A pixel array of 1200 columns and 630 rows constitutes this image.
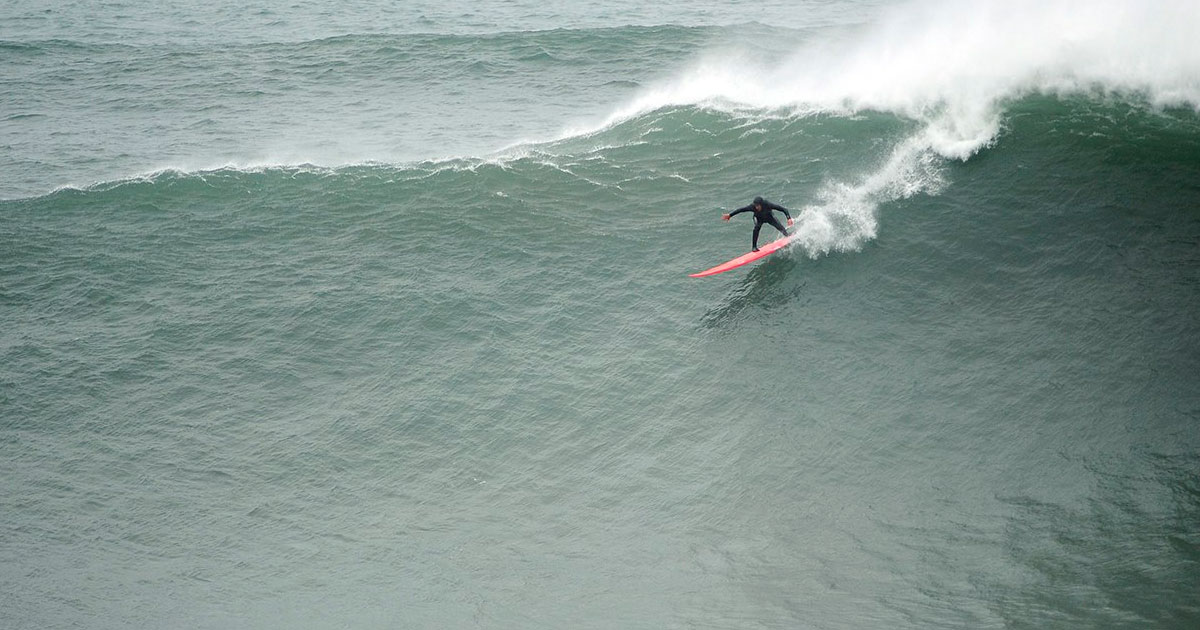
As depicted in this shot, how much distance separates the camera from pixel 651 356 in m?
21.6

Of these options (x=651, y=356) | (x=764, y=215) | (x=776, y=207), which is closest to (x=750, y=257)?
(x=764, y=215)

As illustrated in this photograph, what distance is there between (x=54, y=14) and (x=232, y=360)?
3775 cm

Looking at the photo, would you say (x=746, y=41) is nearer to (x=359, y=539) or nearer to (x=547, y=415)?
(x=547, y=415)

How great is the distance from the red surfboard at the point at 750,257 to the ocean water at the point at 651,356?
320mm

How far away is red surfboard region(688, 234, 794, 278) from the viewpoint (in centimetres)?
2277

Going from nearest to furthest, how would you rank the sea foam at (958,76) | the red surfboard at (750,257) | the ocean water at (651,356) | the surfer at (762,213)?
the ocean water at (651,356)
the surfer at (762,213)
the red surfboard at (750,257)
the sea foam at (958,76)

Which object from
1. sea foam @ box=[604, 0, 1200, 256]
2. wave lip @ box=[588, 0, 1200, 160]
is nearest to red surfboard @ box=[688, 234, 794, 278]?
sea foam @ box=[604, 0, 1200, 256]

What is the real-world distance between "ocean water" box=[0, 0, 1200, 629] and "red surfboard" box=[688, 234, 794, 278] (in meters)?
0.32

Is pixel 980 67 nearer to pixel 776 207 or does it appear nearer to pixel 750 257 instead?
pixel 776 207

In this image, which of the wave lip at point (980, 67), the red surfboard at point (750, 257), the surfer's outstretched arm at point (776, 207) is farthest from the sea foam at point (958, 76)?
the surfer's outstretched arm at point (776, 207)

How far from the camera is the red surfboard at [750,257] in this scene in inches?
896

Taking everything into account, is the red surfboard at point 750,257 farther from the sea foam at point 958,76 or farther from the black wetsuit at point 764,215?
the sea foam at point 958,76

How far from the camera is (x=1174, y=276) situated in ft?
66.2

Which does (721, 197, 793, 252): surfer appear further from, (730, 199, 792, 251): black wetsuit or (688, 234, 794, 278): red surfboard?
(688, 234, 794, 278): red surfboard
